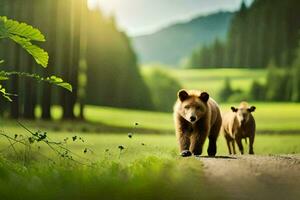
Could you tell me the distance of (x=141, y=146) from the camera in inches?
139

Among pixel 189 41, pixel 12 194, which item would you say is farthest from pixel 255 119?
pixel 12 194

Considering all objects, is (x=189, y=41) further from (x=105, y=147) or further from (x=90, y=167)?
(x=90, y=167)

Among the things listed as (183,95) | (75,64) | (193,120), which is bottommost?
(193,120)

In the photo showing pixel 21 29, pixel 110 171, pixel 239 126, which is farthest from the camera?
pixel 239 126

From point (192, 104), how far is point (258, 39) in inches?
27.7

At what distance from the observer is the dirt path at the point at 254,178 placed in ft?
10.6

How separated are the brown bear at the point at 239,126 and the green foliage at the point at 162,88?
12.6 inches

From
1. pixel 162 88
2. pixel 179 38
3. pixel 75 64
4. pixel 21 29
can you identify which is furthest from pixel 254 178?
pixel 21 29

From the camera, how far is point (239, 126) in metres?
3.82

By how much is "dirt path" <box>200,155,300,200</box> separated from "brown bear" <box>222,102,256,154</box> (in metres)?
0.35

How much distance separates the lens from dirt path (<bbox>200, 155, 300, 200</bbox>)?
10.6ft

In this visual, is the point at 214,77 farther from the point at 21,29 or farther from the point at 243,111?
the point at 21,29

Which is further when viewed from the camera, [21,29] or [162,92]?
[162,92]

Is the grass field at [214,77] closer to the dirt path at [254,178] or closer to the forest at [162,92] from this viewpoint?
the forest at [162,92]
